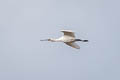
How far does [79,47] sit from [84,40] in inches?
176

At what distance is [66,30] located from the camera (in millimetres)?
81812

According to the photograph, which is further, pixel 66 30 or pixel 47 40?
pixel 47 40

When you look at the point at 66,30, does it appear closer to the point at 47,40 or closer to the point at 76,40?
the point at 76,40

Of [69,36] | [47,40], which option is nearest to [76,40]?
[69,36]

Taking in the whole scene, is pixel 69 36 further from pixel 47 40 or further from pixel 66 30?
pixel 47 40

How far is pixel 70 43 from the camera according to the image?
86750mm

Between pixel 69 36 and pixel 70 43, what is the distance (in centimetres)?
407

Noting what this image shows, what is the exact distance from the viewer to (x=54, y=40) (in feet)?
284

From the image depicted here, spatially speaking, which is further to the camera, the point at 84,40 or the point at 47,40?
the point at 47,40

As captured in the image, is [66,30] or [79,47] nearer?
[66,30]

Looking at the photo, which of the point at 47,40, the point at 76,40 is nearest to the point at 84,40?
the point at 76,40

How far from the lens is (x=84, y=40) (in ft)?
272

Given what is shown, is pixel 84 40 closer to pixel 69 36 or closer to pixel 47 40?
pixel 69 36

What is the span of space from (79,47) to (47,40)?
5.22 meters
